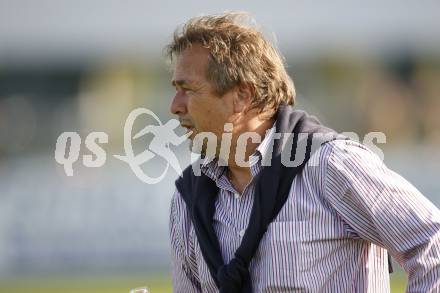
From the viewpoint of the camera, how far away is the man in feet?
→ 13.9

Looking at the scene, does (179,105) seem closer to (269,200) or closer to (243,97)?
(243,97)

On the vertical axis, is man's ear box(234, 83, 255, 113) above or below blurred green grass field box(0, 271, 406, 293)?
above

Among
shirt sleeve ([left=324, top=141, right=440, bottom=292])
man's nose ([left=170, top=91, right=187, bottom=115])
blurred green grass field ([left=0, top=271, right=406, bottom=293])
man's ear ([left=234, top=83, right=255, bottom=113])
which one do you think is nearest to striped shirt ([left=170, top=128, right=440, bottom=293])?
shirt sleeve ([left=324, top=141, right=440, bottom=292])

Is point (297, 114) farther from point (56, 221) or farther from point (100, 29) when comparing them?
point (100, 29)

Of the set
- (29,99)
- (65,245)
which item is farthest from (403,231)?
(29,99)

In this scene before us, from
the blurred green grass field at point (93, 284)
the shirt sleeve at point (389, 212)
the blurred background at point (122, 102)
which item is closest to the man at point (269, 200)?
the shirt sleeve at point (389, 212)

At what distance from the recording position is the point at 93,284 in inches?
526

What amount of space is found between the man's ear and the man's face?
0.09 feet

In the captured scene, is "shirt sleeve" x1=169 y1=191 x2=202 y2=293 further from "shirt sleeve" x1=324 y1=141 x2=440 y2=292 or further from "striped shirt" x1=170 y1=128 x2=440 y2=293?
"shirt sleeve" x1=324 y1=141 x2=440 y2=292

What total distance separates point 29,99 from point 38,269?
421 cm

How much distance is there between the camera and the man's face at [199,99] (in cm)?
473

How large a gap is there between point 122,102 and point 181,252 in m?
11.9

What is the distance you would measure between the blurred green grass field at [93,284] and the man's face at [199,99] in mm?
7161

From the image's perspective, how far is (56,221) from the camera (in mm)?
14797
